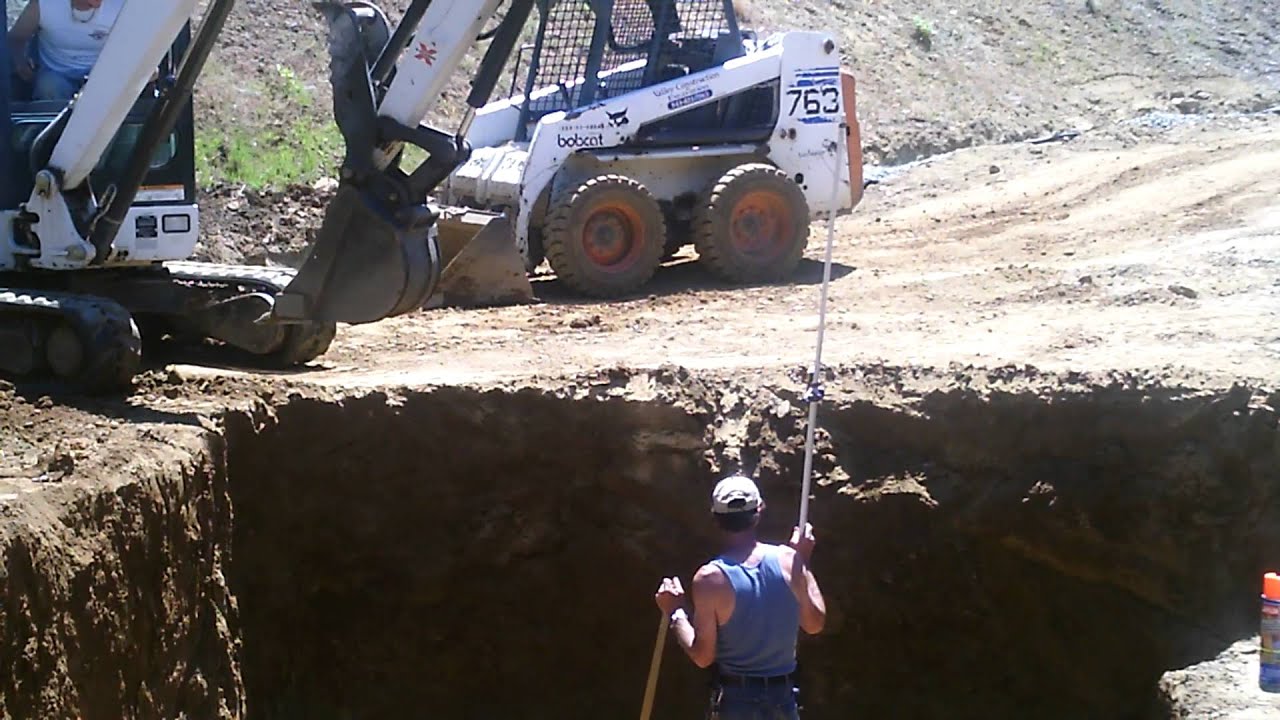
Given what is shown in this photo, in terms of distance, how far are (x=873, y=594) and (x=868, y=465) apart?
→ 96cm

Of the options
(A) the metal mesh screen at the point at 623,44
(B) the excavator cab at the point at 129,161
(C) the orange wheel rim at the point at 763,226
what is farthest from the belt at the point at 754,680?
(A) the metal mesh screen at the point at 623,44

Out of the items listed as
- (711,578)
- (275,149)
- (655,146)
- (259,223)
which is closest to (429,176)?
(711,578)

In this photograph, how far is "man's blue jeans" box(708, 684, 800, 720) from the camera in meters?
5.71

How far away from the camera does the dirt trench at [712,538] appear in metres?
8.66

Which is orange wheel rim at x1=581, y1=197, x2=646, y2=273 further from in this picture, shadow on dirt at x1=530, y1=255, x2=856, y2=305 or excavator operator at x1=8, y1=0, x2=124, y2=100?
excavator operator at x1=8, y1=0, x2=124, y2=100

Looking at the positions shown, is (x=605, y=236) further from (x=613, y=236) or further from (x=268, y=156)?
(x=268, y=156)

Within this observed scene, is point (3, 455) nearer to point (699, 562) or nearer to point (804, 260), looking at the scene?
point (699, 562)

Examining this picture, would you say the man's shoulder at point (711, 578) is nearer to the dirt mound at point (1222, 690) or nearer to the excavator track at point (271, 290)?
the dirt mound at point (1222, 690)

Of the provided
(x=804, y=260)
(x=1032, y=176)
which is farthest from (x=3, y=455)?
(x=1032, y=176)

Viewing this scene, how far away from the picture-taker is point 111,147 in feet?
30.6

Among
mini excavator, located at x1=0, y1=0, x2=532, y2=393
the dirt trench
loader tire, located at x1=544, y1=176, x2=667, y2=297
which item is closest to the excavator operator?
mini excavator, located at x1=0, y1=0, x2=532, y2=393

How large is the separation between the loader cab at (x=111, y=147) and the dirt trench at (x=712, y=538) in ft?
5.95

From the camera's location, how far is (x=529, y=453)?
30.3 ft

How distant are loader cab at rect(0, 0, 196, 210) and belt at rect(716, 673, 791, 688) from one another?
5267 mm
